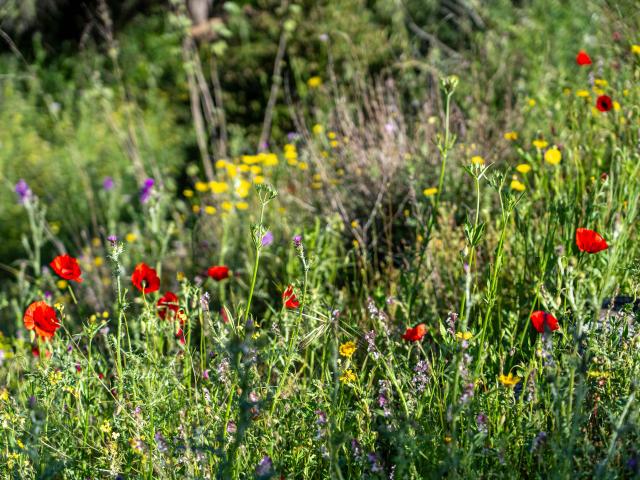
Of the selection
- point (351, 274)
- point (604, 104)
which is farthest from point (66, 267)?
point (604, 104)

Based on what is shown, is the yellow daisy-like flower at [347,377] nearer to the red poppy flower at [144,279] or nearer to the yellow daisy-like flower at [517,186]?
the red poppy flower at [144,279]

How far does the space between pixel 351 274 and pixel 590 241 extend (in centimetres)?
160

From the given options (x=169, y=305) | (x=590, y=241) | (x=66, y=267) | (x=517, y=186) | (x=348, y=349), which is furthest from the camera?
(x=517, y=186)

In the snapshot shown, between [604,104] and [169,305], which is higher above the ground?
[604,104]

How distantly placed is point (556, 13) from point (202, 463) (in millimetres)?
5169

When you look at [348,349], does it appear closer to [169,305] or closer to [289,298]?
[289,298]

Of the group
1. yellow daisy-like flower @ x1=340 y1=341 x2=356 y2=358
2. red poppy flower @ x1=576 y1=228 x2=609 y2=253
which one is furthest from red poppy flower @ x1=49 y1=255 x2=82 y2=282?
red poppy flower @ x1=576 y1=228 x2=609 y2=253

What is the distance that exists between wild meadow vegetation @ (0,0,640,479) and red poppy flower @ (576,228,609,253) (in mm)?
13

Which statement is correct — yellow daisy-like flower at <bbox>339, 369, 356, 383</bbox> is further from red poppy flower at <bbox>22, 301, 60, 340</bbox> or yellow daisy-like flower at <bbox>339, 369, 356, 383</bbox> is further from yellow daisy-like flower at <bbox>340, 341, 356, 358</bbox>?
red poppy flower at <bbox>22, 301, 60, 340</bbox>

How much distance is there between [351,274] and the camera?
3.13 meters

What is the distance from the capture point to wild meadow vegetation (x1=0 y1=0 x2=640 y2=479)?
1.56 metres

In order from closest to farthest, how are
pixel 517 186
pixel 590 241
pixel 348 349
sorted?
pixel 590 241 → pixel 348 349 → pixel 517 186

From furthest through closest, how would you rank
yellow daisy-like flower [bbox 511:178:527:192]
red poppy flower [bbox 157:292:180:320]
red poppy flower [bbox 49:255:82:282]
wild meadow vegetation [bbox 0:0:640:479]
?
yellow daisy-like flower [bbox 511:178:527:192]
red poppy flower [bbox 157:292:180:320]
red poppy flower [bbox 49:255:82:282]
wild meadow vegetation [bbox 0:0:640:479]

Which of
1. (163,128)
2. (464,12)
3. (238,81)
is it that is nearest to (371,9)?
(464,12)
